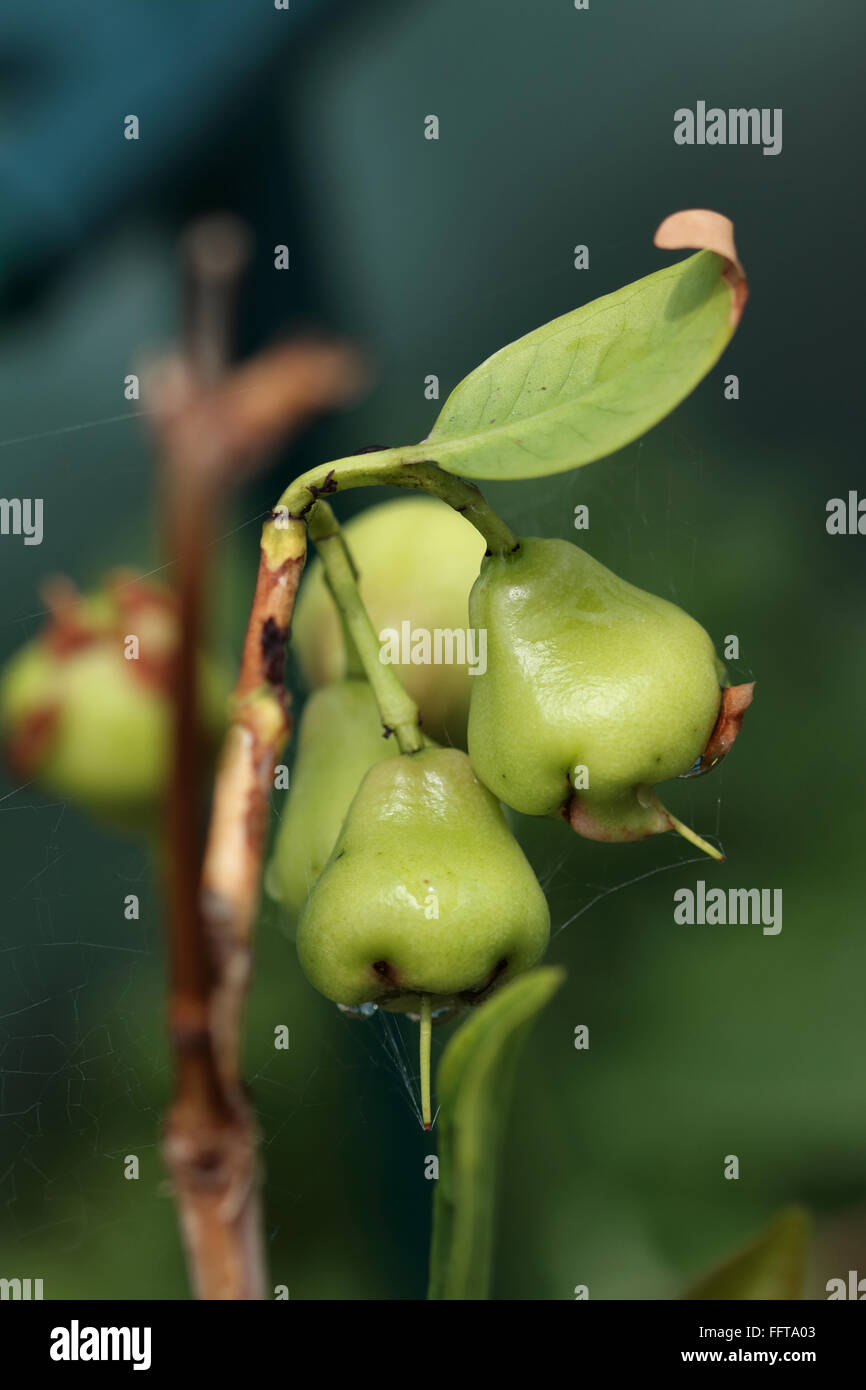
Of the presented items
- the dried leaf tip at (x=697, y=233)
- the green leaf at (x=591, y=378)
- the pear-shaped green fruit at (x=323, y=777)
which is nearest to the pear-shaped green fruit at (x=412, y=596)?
the pear-shaped green fruit at (x=323, y=777)

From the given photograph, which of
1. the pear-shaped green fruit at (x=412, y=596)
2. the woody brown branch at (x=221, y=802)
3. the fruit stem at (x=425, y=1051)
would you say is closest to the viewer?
the woody brown branch at (x=221, y=802)

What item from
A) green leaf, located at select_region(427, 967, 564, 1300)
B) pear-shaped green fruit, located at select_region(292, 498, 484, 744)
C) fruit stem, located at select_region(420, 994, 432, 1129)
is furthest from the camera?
pear-shaped green fruit, located at select_region(292, 498, 484, 744)

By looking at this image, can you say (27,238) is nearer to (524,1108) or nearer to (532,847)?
(532,847)

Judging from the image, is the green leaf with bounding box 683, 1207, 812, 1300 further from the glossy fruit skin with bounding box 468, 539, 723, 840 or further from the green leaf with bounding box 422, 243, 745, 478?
the green leaf with bounding box 422, 243, 745, 478

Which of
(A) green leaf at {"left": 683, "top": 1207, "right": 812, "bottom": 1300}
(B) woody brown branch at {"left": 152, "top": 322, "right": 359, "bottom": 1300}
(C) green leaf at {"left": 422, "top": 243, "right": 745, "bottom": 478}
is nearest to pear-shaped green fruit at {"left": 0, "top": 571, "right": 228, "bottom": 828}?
(B) woody brown branch at {"left": 152, "top": 322, "right": 359, "bottom": 1300}

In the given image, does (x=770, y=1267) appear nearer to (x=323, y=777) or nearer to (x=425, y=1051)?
(x=425, y=1051)

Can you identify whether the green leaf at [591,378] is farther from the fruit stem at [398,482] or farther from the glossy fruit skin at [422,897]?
the glossy fruit skin at [422,897]
